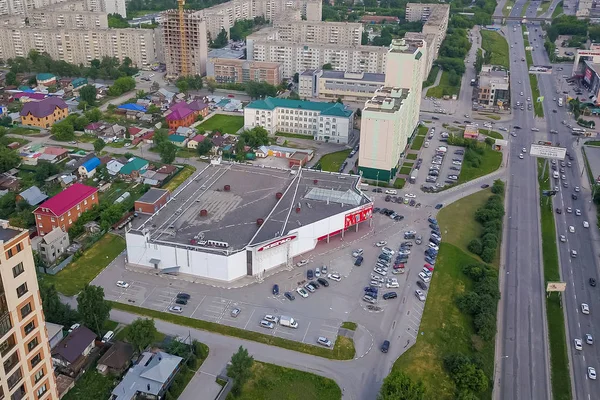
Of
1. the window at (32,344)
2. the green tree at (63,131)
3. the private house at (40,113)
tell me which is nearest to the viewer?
the window at (32,344)

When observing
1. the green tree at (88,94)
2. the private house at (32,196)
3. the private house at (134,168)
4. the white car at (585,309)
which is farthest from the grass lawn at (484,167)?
the green tree at (88,94)

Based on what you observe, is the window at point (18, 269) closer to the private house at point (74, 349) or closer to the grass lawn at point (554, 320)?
the private house at point (74, 349)

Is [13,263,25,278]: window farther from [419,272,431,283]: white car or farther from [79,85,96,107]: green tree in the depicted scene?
[79,85,96,107]: green tree

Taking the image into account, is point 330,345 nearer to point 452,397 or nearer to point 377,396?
point 377,396

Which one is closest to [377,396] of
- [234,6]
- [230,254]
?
[230,254]

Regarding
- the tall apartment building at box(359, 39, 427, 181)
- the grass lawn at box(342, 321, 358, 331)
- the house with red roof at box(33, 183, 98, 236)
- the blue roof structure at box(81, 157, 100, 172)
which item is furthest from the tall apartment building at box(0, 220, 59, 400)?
the tall apartment building at box(359, 39, 427, 181)

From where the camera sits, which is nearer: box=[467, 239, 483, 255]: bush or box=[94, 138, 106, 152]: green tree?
box=[467, 239, 483, 255]: bush
